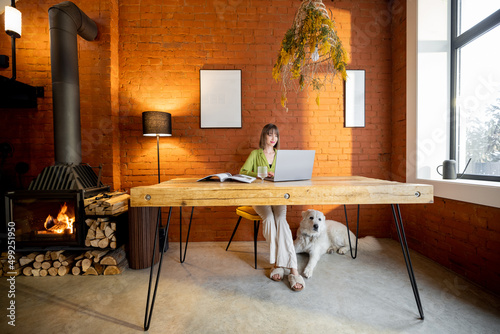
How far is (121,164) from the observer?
2924mm

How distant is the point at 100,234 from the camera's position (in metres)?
2.11

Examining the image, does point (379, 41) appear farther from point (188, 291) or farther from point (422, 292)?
point (188, 291)

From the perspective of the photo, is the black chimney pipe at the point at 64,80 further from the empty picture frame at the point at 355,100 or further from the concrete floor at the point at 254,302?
the empty picture frame at the point at 355,100

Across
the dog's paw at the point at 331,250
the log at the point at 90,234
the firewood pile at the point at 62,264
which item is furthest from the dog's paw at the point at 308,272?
the log at the point at 90,234

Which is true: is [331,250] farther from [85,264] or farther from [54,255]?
[54,255]

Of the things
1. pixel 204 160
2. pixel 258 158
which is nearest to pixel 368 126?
pixel 258 158

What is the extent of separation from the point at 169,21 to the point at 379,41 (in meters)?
2.67

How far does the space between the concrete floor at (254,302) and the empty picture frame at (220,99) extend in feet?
5.45

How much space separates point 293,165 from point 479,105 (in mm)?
1888

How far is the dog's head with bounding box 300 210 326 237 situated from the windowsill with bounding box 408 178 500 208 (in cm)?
112

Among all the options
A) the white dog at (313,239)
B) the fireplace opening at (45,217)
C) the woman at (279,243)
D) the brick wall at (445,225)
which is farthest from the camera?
the white dog at (313,239)

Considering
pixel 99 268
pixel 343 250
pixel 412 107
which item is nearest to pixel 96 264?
pixel 99 268

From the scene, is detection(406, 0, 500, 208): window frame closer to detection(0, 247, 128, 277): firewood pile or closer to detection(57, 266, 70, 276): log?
detection(0, 247, 128, 277): firewood pile

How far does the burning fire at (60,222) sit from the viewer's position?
7.08ft
